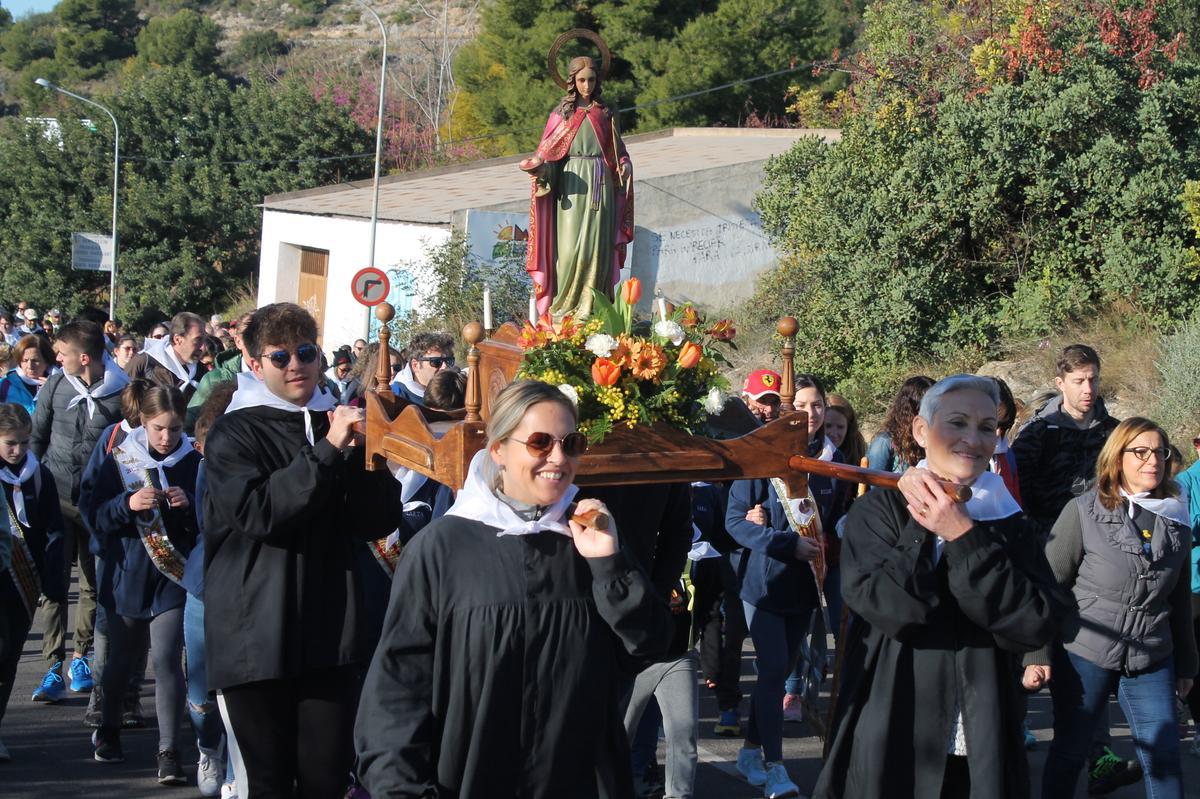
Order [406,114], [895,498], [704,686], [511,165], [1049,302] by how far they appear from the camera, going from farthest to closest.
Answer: [406,114], [511,165], [1049,302], [704,686], [895,498]

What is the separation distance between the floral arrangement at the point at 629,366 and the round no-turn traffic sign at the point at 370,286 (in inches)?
518

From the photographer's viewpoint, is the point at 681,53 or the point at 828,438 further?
the point at 681,53

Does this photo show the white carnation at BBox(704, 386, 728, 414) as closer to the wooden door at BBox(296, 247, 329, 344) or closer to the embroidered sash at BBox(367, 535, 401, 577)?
the embroidered sash at BBox(367, 535, 401, 577)

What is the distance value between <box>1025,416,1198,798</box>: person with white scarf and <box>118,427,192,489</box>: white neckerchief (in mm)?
4032

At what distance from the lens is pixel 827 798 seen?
3.87 metres

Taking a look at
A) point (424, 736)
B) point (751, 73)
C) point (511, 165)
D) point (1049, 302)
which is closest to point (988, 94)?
point (1049, 302)

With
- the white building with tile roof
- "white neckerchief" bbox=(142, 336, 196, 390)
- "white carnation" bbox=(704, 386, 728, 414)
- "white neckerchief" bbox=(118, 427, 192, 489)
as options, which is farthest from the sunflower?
the white building with tile roof

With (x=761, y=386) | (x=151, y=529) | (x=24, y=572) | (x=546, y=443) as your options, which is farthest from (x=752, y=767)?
(x=546, y=443)

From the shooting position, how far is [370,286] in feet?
59.9

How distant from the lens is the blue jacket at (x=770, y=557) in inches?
255

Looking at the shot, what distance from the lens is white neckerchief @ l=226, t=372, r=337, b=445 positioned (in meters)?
4.63

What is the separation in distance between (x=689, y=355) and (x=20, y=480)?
386 cm

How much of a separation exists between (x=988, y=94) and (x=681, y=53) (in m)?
21.8

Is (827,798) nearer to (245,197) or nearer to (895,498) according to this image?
(895,498)
